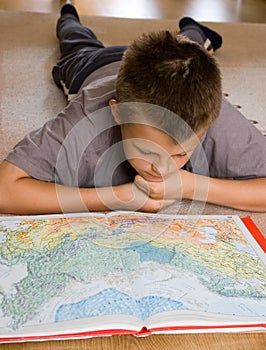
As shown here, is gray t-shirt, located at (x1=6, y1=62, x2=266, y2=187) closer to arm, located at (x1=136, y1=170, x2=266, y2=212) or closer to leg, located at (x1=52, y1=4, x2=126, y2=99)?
arm, located at (x1=136, y1=170, x2=266, y2=212)

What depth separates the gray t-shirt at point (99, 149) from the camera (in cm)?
98

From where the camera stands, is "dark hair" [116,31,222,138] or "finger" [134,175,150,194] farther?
"finger" [134,175,150,194]

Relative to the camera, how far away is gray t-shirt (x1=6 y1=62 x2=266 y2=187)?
0.98 metres

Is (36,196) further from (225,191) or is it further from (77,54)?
(77,54)

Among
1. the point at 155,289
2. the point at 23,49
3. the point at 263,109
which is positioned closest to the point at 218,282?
the point at 155,289

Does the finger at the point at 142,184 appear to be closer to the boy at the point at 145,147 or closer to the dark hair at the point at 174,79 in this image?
the boy at the point at 145,147

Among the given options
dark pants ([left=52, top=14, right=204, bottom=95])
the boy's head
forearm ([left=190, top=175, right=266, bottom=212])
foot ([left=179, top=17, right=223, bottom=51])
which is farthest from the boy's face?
foot ([left=179, top=17, right=223, bottom=51])

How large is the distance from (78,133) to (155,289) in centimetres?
33

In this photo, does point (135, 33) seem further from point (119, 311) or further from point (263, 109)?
point (119, 311)

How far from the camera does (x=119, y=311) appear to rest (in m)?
0.71

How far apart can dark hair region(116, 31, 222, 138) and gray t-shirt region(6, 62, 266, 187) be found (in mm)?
127

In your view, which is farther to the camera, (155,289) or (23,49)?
(23,49)

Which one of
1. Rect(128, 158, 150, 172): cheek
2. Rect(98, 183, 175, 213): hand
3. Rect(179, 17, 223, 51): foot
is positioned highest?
Rect(128, 158, 150, 172): cheek

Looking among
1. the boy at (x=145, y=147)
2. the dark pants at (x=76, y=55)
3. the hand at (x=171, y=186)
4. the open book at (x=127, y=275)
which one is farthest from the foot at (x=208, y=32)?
the open book at (x=127, y=275)
